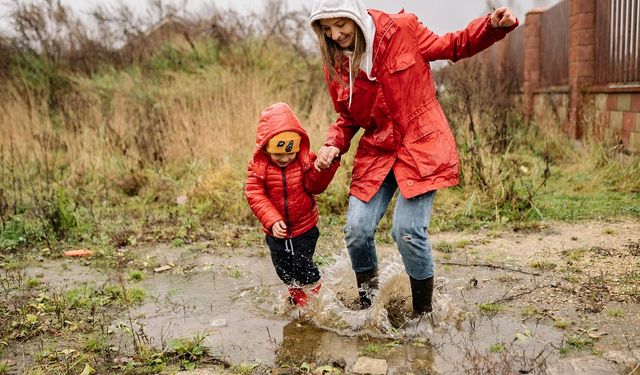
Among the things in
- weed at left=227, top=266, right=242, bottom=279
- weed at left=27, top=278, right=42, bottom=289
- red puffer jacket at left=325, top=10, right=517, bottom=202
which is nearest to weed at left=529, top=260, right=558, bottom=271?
red puffer jacket at left=325, top=10, right=517, bottom=202

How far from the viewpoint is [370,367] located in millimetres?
2904

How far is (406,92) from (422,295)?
3.68 feet

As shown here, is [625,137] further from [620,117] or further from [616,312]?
[616,312]

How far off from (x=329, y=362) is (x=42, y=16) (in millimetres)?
13532

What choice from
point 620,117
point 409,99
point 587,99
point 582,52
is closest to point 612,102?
point 620,117

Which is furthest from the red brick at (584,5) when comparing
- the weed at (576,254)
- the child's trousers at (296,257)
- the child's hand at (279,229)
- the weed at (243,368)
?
the weed at (243,368)

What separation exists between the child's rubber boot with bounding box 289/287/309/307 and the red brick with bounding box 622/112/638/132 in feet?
17.6

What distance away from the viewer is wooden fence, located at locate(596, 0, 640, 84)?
25.1 feet

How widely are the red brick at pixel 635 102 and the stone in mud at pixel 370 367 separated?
5751 mm

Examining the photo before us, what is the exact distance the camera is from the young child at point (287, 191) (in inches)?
141

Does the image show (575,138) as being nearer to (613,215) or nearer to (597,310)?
(613,215)

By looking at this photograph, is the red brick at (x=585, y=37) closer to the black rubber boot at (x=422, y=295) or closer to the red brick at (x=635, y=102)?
the red brick at (x=635, y=102)

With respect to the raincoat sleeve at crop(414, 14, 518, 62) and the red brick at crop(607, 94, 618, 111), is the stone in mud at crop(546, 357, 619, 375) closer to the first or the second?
the raincoat sleeve at crop(414, 14, 518, 62)

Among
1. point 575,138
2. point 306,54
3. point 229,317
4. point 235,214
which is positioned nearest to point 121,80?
point 306,54
